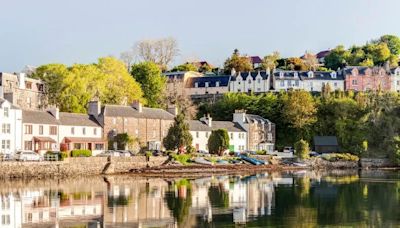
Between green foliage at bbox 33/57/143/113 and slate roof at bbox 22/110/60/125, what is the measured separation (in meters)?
12.8

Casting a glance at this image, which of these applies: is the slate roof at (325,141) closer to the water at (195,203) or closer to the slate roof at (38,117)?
the water at (195,203)

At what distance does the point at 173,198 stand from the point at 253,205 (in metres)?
6.43

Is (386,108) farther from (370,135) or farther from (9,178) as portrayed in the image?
(9,178)

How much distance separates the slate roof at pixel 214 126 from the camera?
8988 centimetres

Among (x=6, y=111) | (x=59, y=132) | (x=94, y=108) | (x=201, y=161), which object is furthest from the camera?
(x=94, y=108)

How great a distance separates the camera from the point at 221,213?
3662 cm

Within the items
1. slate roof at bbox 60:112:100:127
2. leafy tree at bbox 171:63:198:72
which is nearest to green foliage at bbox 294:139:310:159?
slate roof at bbox 60:112:100:127

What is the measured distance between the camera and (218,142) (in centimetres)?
8375

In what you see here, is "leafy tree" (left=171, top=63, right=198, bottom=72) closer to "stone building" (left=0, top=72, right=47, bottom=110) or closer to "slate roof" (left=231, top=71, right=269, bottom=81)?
"slate roof" (left=231, top=71, right=269, bottom=81)

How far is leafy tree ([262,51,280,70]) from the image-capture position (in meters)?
137

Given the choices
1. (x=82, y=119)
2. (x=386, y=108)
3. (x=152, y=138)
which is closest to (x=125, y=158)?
(x=82, y=119)

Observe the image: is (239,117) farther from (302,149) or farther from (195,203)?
(195,203)

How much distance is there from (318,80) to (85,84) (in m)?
50.0

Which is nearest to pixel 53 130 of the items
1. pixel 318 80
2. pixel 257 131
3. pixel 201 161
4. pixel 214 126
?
pixel 201 161
